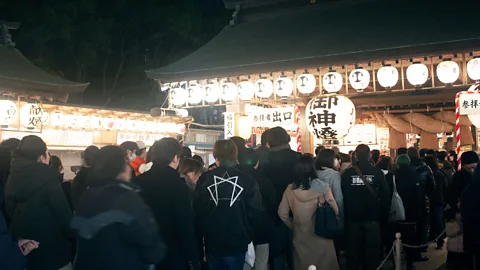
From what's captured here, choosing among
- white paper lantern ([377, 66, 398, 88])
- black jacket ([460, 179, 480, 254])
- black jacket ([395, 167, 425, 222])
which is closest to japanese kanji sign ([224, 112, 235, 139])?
white paper lantern ([377, 66, 398, 88])

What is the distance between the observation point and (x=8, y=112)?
12672 millimetres

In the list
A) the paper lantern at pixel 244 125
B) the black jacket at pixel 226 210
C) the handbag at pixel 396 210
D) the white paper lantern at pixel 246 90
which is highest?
the white paper lantern at pixel 246 90

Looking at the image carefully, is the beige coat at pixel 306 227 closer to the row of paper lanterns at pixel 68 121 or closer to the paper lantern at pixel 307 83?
the paper lantern at pixel 307 83

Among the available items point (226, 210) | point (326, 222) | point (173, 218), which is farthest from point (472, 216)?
point (173, 218)

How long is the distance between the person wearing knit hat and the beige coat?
97.6 inches

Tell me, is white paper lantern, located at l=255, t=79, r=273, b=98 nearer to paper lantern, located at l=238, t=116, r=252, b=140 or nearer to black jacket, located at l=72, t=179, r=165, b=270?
paper lantern, located at l=238, t=116, r=252, b=140

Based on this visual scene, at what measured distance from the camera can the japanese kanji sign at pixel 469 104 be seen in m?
8.68

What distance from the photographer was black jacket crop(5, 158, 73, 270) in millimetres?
4086

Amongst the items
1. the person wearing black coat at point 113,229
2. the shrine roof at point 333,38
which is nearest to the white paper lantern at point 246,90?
the shrine roof at point 333,38

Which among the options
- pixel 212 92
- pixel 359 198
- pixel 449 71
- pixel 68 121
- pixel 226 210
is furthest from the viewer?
pixel 68 121

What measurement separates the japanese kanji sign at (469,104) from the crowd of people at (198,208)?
2.27m

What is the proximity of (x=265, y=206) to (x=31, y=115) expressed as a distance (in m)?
10.5

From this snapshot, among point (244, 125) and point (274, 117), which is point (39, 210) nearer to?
point (244, 125)

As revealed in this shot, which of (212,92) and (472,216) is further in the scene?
(212,92)
